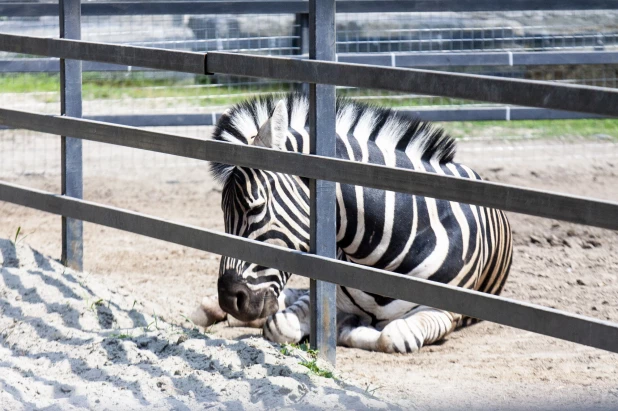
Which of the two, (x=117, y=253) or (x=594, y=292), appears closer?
(x=594, y=292)

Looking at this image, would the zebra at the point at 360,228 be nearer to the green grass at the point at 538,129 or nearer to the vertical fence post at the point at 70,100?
the vertical fence post at the point at 70,100

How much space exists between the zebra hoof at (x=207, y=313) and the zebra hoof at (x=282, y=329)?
36 cm

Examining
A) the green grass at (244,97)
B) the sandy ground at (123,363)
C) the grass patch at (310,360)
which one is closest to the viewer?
the sandy ground at (123,363)

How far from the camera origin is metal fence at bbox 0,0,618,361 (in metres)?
2.66

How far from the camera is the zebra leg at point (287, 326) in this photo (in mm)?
4184

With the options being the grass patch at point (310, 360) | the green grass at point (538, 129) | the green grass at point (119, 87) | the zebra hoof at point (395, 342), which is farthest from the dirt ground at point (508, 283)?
the green grass at point (119, 87)

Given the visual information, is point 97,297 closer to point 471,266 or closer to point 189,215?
point 471,266

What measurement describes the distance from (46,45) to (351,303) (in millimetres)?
1905

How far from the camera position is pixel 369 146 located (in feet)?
14.7

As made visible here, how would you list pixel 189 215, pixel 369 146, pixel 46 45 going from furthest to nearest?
pixel 189 215 < pixel 369 146 < pixel 46 45

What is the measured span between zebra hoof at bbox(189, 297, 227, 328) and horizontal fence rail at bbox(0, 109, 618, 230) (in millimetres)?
1029

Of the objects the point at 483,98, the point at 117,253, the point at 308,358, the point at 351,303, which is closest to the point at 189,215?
the point at 117,253

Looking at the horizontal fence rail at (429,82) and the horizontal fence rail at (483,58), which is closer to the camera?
the horizontal fence rail at (429,82)

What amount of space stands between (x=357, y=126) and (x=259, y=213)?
79 cm
